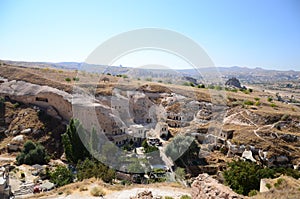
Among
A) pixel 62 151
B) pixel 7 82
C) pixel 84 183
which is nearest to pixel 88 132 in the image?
pixel 62 151

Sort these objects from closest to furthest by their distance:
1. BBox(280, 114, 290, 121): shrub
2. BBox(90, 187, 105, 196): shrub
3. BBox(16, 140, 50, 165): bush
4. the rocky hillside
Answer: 1. BBox(90, 187, 105, 196): shrub
2. BBox(16, 140, 50, 165): bush
3. the rocky hillside
4. BBox(280, 114, 290, 121): shrub

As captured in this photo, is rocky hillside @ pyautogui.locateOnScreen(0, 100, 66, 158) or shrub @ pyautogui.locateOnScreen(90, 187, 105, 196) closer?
shrub @ pyautogui.locateOnScreen(90, 187, 105, 196)

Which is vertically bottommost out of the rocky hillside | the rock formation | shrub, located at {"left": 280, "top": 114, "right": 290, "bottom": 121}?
the rocky hillside

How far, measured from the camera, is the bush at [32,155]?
23.6 meters

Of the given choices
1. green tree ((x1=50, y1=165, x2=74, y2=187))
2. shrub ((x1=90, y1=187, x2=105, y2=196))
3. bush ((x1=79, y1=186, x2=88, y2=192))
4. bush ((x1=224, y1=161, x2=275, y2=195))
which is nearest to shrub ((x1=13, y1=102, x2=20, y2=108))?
green tree ((x1=50, y1=165, x2=74, y2=187))

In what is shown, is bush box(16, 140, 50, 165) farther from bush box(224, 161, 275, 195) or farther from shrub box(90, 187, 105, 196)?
bush box(224, 161, 275, 195)

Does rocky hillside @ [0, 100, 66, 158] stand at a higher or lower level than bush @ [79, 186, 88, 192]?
lower

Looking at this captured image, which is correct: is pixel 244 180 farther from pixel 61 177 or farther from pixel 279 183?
pixel 61 177

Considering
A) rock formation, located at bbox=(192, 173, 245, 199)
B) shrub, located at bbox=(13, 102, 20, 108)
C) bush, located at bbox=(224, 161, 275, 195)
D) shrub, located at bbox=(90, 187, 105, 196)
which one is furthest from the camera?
shrub, located at bbox=(13, 102, 20, 108)

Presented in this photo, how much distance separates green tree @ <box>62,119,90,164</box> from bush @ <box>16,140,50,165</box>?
9.46ft

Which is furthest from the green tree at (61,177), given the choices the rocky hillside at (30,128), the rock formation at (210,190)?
the rock formation at (210,190)

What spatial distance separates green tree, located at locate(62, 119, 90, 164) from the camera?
22.8 m

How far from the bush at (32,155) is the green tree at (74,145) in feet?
9.46

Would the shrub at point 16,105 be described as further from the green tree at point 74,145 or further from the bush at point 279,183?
the bush at point 279,183
